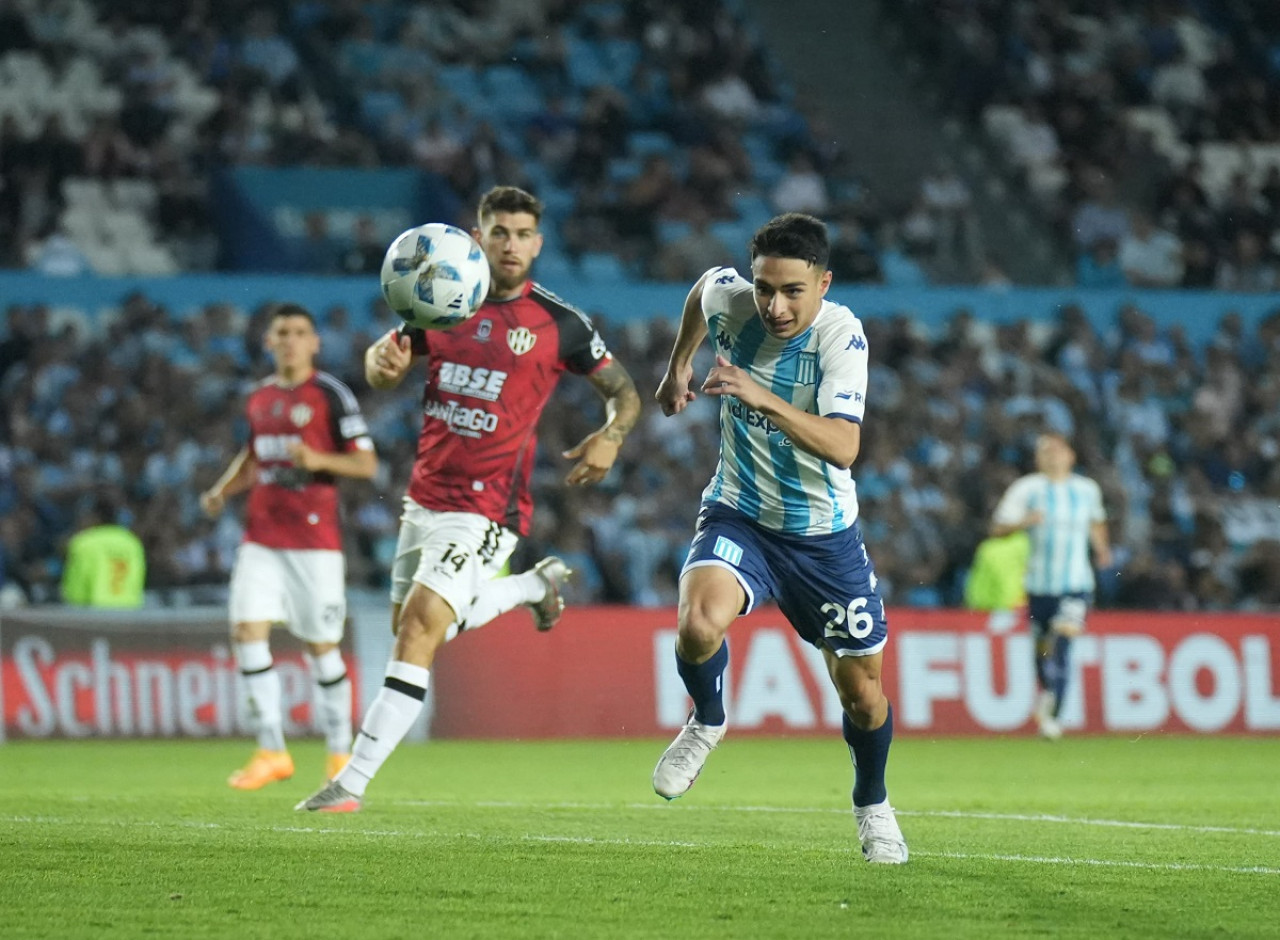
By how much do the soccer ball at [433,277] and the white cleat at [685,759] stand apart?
2.03 m

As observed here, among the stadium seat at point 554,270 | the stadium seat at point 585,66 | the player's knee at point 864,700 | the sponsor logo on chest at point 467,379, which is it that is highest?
the stadium seat at point 585,66

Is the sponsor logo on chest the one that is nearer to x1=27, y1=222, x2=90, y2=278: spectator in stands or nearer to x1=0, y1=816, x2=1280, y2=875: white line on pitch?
x1=0, y1=816, x2=1280, y2=875: white line on pitch

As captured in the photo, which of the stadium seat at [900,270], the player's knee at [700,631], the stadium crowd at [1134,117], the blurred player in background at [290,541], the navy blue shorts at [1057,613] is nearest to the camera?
the player's knee at [700,631]

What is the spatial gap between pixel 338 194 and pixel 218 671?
6.22 metres

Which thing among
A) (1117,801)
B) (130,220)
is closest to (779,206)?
(130,220)

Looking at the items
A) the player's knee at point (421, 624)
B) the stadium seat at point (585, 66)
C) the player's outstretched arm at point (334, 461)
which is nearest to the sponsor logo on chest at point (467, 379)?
the player's knee at point (421, 624)

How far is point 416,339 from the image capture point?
838 centimetres

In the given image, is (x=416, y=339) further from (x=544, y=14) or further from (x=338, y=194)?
(x=544, y=14)

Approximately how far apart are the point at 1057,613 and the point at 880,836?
860cm

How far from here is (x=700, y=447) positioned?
60.3 ft

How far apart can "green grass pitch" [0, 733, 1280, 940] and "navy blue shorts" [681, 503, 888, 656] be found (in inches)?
32.7

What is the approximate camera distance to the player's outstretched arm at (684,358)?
718 cm

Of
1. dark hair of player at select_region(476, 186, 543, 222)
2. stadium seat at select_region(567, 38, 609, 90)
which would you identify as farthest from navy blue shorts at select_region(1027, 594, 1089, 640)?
stadium seat at select_region(567, 38, 609, 90)

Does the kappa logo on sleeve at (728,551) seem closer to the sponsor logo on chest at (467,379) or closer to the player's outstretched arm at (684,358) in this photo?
the player's outstretched arm at (684,358)
